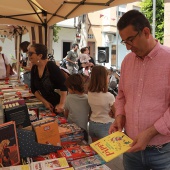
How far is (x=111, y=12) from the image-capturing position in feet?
55.5

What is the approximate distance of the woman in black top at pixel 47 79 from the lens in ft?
8.11

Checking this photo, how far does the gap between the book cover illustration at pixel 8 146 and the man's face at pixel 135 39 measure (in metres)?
0.75

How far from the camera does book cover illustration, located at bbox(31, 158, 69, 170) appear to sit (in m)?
1.18

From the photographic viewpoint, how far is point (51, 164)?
1.21 metres

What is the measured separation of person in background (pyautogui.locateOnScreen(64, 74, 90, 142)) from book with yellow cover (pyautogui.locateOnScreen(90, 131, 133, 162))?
1327 mm

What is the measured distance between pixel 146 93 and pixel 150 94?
2 cm

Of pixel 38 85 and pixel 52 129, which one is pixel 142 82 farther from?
pixel 38 85

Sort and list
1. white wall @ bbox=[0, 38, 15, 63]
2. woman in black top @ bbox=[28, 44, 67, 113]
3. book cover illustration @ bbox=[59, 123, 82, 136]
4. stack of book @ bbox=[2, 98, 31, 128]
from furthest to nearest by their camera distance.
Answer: white wall @ bbox=[0, 38, 15, 63]
woman in black top @ bbox=[28, 44, 67, 113]
book cover illustration @ bbox=[59, 123, 82, 136]
stack of book @ bbox=[2, 98, 31, 128]

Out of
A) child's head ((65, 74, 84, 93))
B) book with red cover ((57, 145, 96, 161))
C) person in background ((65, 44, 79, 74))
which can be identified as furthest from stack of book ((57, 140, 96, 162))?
person in background ((65, 44, 79, 74))

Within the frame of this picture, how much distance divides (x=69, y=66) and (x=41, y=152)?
7266 mm

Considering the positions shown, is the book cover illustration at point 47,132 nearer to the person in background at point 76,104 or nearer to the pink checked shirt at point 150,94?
the pink checked shirt at point 150,94

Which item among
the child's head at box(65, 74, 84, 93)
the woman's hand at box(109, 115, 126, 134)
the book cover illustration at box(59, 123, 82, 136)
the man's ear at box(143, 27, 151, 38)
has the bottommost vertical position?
the book cover illustration at box(59, 123, 82, 136)

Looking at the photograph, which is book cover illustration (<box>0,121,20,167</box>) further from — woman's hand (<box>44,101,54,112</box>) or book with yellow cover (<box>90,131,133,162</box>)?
woman's hand (<box>44,101,54,112</box>)

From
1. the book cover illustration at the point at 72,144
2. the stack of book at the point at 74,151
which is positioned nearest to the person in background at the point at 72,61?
the book cover illustration at the point at 72,144
